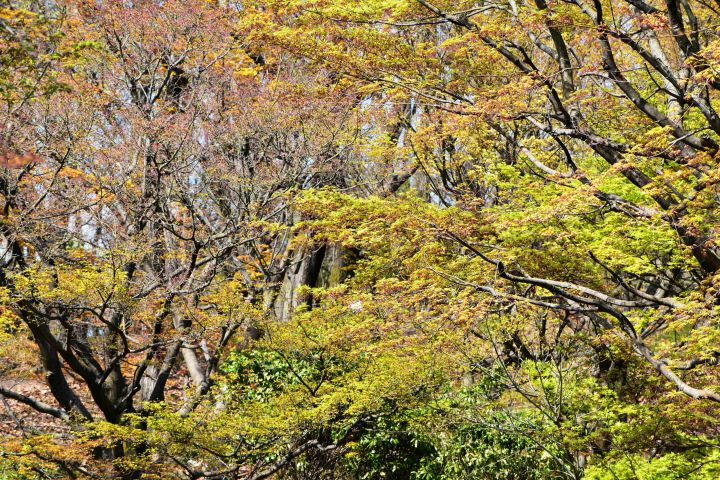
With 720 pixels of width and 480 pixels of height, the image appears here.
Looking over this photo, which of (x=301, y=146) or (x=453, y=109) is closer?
(x=453, y=109)

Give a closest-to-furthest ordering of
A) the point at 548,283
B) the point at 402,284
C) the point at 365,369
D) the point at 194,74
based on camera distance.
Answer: the point at 548,283 → the point at 402,284 → the point at 365,369 → the point at 194,74

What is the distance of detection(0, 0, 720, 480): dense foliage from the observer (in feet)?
21.5

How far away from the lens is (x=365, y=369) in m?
9.16

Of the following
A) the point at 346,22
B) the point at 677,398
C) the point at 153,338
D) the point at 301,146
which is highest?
the point at 346,22

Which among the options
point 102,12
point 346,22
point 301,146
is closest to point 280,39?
point 346,22

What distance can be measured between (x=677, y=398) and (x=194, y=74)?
9654 mm

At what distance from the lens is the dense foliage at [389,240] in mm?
6547

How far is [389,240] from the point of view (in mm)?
10039

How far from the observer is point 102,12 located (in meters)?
12.4

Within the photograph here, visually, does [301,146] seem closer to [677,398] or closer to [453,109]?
[453,109]

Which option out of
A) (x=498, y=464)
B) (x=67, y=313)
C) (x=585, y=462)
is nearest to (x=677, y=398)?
(x=585, y=462)

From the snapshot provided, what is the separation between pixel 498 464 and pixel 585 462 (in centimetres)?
142

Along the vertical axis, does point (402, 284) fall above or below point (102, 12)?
below

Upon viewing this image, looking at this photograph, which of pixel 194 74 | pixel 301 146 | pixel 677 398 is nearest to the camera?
pixel 677 398
